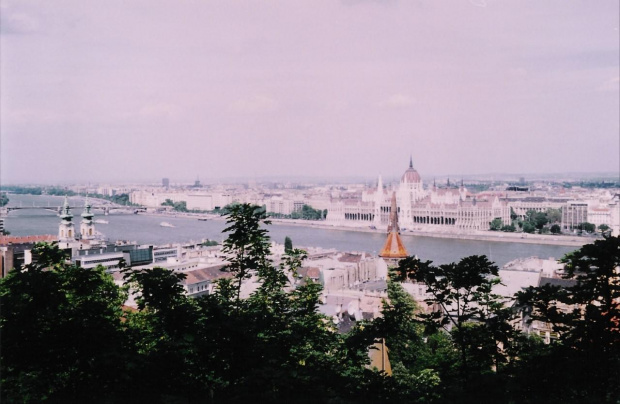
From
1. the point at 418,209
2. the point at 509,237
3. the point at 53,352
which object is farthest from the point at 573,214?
the point at 53,352

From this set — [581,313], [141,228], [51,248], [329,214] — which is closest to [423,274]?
[581,313]

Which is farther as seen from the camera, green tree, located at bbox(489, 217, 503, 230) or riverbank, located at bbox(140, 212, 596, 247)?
green tree, located at bbox(489, 217, 503, 230)

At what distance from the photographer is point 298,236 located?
21.6m

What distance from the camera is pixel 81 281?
1735 millimetres

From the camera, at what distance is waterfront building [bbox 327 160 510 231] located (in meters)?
23.5

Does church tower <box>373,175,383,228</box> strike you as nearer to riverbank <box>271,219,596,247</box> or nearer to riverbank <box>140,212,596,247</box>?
riverbank <box>140,212,596,247</box>

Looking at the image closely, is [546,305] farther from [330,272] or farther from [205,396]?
[330,272]

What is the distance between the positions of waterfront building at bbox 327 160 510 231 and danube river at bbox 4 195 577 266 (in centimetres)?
248

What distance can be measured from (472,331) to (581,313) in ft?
0.80

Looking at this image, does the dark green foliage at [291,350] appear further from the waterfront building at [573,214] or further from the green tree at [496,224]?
the waterfront building at [573,214]

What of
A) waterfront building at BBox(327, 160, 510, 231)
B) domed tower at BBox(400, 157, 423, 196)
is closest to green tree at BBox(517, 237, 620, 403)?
waterfront building at BBox(327, 160, 510, 231)

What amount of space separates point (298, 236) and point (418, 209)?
6373 mm

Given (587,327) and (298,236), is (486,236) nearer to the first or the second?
(298,236)

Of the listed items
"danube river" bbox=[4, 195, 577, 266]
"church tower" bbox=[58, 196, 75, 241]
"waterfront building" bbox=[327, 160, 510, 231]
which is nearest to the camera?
"church tower" bbox=[58, 196, 75, 241]
